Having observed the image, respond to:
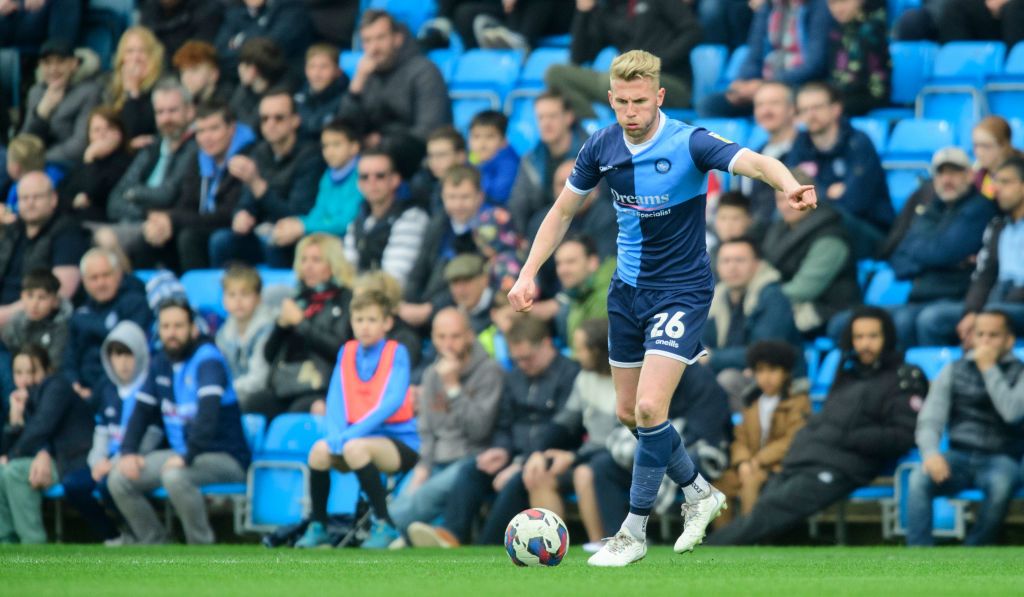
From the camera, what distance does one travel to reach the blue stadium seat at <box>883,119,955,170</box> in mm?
13758

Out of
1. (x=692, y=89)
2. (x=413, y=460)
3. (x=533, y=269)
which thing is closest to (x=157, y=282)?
(x=413, y=460)

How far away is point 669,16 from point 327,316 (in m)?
4.01

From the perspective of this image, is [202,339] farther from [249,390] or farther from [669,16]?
[669,16]

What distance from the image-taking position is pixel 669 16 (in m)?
Answer: 15.0

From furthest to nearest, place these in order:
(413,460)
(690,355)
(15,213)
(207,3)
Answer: (207,3) < (15,213) < (413,460) < (690,355)

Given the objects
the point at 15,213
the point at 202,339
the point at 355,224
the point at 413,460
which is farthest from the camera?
the point at 15,213

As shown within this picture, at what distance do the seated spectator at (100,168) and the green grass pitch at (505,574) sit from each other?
21.3 feet

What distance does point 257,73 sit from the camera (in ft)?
54.3

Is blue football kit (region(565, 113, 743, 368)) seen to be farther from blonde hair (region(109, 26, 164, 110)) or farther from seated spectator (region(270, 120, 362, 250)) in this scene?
blonde hair (region(109, 26, 164, 110))

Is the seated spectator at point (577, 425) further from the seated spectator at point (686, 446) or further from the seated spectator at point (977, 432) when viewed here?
the seated spectator at point (977, 432)

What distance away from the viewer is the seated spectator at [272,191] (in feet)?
51.1

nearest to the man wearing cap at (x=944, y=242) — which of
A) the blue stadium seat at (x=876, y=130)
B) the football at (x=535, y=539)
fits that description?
the blue stadium seat at (x=876, y=130)

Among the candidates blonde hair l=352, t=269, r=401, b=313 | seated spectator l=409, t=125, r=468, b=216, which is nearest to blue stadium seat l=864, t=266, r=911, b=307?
seated spectator l=409, t=125, r=468, b=216

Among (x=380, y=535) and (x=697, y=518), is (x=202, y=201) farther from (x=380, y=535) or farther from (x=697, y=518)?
(x=697, y=518)
